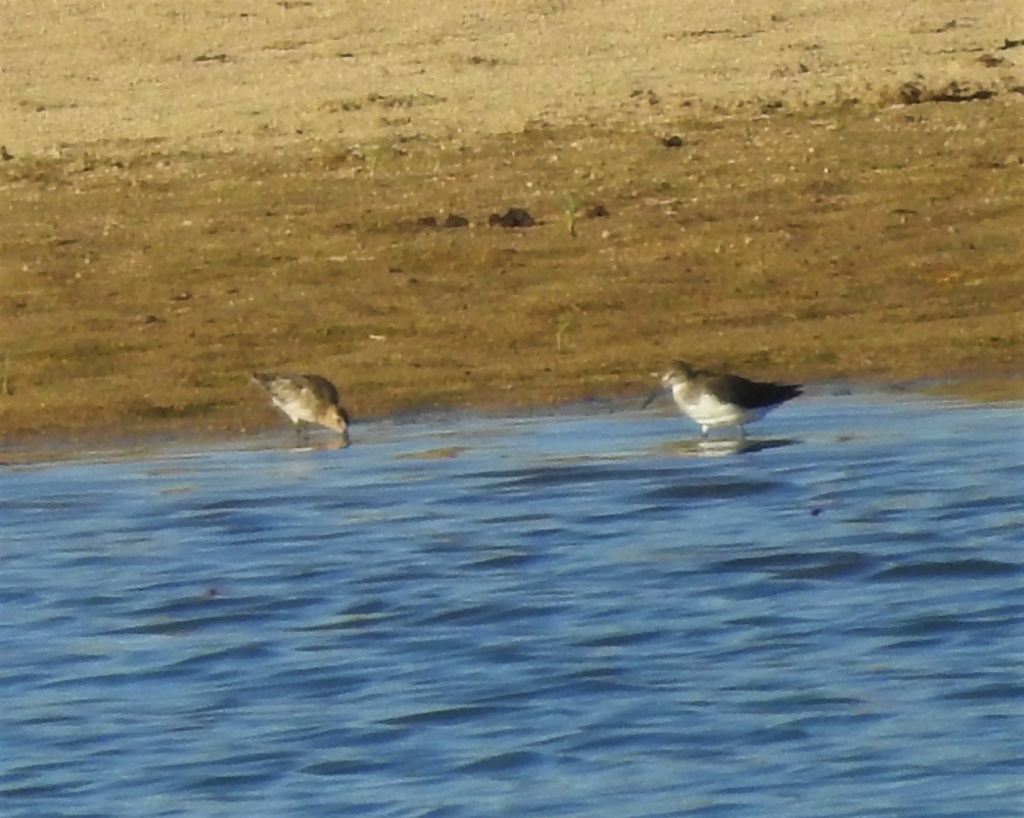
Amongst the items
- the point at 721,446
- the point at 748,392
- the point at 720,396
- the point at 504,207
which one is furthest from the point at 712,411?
the point at 504,207

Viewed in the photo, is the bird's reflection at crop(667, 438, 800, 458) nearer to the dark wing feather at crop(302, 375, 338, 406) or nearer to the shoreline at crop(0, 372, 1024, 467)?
the shoreline at crop(0, 372, 1024, 467)

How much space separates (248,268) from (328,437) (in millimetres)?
3044

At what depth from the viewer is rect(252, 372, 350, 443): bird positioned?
12.1m

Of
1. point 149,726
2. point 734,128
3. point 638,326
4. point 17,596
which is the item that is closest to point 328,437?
point 638,326

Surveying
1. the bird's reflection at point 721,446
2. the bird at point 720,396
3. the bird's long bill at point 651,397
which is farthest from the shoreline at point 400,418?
the bird at point 720,396

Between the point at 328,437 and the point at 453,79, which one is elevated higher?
the point at 453,79

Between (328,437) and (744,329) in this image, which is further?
(744,329)

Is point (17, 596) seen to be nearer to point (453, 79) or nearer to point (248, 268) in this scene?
point (248, 268)

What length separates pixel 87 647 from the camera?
8734 mm

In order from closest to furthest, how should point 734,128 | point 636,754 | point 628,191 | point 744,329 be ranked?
point 636,754
point 744,329
point 628,191
point 734,128

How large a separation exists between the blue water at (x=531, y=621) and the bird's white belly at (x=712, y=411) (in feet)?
0.51

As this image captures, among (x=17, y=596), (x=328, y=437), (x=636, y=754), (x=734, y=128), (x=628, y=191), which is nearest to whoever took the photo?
(x=636, y=754)

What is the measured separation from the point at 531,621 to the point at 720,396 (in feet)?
10.0

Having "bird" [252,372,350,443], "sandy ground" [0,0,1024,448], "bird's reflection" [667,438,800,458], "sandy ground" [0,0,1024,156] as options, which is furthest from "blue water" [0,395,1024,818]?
"sandy ground" [0,0,1024,156]
